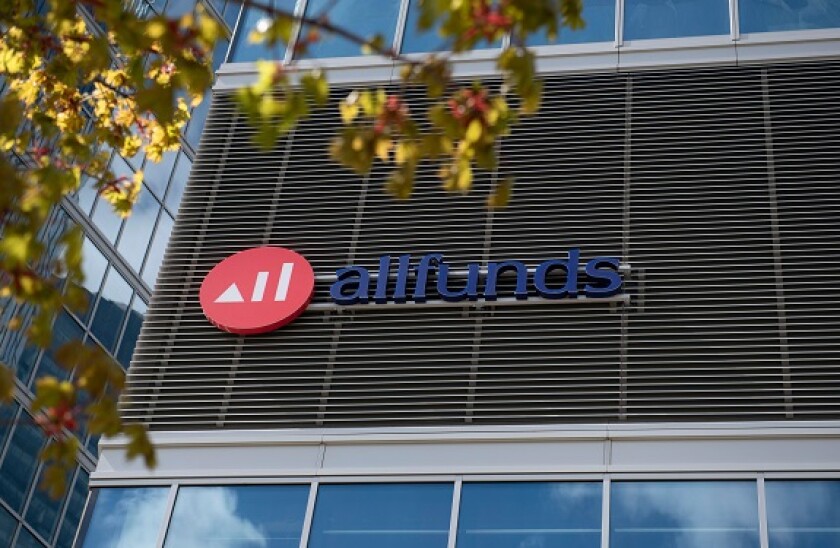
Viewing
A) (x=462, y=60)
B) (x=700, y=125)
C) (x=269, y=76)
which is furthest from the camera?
(x=462, y=60)

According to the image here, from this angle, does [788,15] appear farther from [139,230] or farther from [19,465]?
[139,230]

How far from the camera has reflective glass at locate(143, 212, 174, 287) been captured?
104ft

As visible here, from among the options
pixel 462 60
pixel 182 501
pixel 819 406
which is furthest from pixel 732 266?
pixel 182 501

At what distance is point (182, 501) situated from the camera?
594 inches

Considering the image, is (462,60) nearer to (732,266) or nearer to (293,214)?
(293,214)

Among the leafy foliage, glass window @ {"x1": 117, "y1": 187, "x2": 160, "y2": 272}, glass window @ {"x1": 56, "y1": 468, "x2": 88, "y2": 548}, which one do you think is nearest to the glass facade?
the leafy foliage

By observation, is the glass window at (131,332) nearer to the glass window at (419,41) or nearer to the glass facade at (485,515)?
the glass window at (419,41)

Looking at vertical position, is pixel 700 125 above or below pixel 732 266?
above

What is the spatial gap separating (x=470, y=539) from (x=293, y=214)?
16.6ft

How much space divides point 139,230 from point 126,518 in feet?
56.1

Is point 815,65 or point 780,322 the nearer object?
point 780,322

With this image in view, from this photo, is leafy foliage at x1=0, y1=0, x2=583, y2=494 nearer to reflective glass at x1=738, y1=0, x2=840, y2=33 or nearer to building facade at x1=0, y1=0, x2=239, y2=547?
reflective glass at x1=738, y1=0, x2=840, y2=33

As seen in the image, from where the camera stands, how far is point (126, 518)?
15125 millimetres

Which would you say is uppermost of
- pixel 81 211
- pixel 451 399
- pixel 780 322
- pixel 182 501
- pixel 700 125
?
pixel 81 211
